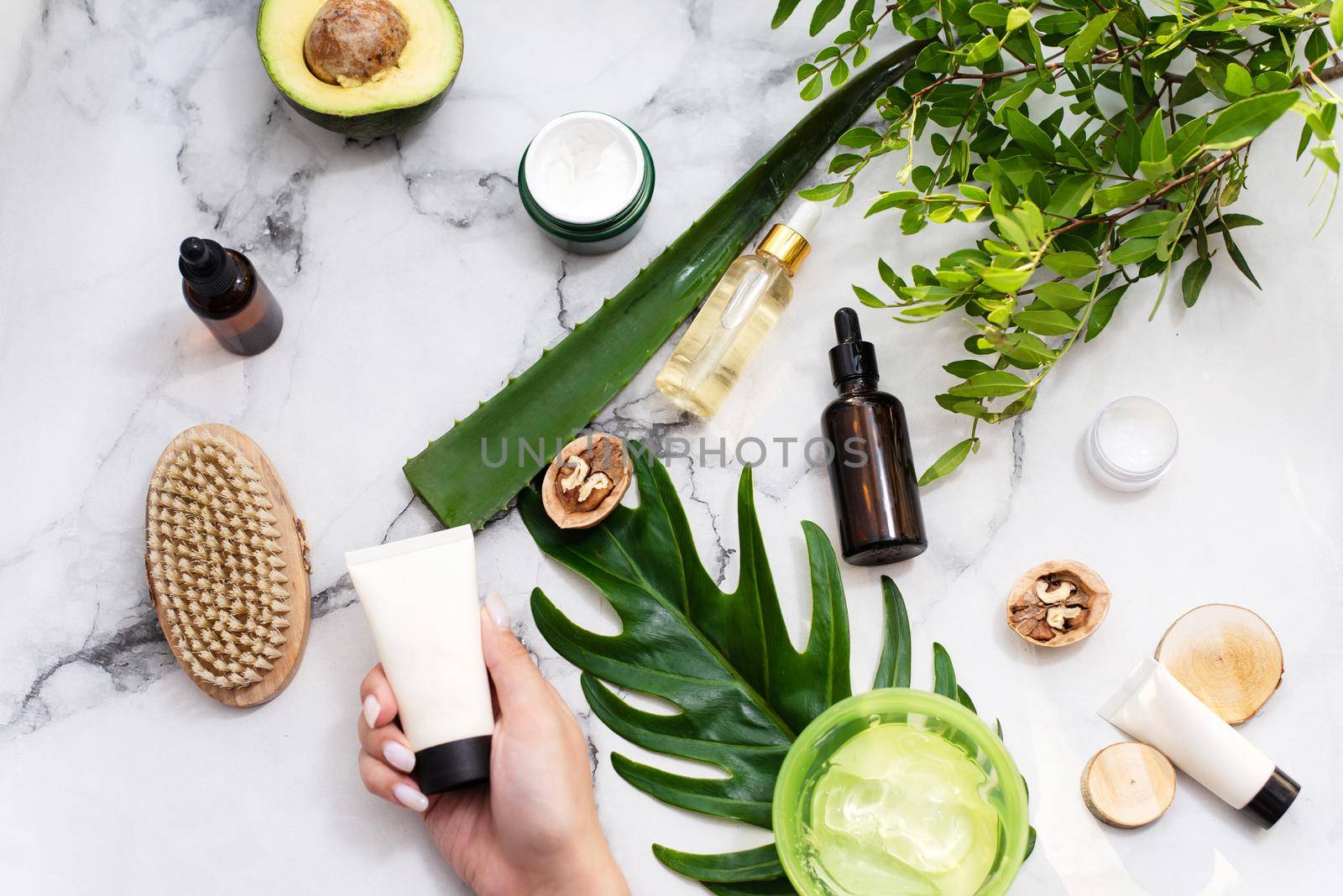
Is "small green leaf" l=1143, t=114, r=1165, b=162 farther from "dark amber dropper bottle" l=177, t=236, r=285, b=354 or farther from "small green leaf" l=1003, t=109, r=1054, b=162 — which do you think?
"dark amber dropper bottle" l=177, t=236, r=285, b=354

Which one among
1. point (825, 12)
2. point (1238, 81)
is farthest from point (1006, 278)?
point (825, 12)

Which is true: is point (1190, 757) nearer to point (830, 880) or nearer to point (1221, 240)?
point (830, 880)

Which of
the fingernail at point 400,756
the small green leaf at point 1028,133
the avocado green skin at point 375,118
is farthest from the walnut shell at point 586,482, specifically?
the small green leaf at point 1028,133

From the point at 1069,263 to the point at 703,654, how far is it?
0.48 metres

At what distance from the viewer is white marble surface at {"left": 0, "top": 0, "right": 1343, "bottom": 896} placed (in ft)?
3.01

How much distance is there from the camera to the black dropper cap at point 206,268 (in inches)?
32.7

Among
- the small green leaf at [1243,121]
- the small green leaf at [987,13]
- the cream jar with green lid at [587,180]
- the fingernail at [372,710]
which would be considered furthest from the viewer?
the cream jar with green lid at [587,180]

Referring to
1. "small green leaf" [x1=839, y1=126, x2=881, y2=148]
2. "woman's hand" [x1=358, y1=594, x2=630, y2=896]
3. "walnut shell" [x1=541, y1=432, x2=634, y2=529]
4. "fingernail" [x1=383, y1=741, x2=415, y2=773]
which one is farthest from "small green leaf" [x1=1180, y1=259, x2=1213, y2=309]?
"fingernail" [x1=383, y1=741, x2=415, y2=773]

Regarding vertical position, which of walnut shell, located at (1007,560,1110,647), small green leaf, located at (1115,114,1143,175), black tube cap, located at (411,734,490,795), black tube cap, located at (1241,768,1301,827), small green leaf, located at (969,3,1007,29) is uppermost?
small green leaf, located at (969,3,1007,29)

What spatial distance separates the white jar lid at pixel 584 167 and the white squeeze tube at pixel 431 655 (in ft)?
1.16

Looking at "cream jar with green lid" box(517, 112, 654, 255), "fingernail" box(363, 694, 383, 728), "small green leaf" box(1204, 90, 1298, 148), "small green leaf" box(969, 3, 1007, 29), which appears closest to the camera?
"small green leaf" box(1204, 90, 1298, 148)

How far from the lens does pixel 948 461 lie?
2.99 ft

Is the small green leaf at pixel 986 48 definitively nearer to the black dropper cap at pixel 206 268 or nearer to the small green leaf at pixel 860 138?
the small green leaf at pixel 860 138

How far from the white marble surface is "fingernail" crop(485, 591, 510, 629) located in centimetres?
6
